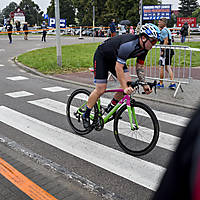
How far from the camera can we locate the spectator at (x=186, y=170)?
2.07ft

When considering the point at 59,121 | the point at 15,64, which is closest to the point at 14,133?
the point at 59,121

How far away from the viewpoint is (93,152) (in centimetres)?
452

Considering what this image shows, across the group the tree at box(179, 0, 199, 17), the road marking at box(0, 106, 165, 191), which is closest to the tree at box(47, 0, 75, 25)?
the tree at box(179, 0, 199, 17)

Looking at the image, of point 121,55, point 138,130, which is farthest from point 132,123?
point 121,55

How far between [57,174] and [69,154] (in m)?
0.65

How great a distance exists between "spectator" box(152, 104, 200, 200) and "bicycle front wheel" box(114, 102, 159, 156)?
343 centimetres

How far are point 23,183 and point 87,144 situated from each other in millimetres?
1457

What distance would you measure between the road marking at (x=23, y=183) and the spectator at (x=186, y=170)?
9.29 feet

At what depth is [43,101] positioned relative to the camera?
24.6 feet

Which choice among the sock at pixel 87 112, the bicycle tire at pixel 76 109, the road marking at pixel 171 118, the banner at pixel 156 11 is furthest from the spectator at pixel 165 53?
the banner at pixel 156 11

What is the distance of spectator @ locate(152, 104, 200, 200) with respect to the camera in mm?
630

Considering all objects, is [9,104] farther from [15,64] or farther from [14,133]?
[15,64]

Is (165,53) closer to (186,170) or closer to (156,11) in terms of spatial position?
(186,170)

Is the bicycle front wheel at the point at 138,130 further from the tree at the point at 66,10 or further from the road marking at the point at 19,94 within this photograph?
the tree at the point at 66,10
